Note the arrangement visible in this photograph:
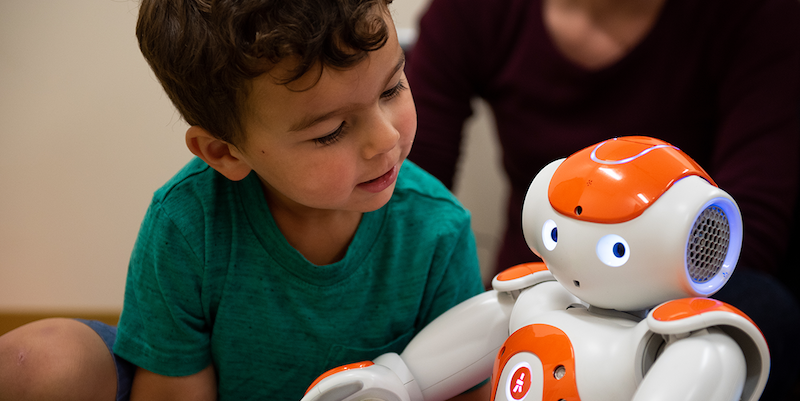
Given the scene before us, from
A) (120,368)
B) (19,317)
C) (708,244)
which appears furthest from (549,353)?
Answer: (19,317)

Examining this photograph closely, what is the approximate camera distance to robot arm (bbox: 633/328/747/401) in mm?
367

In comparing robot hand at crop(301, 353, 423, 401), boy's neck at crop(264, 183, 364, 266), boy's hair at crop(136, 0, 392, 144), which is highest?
boy's hair at crop(136, 0, 392, 144)

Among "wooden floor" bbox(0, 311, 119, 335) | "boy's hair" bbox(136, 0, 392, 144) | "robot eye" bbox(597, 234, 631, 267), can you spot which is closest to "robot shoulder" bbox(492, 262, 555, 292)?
"robot eye" bbox(597, 234, 631, 267)

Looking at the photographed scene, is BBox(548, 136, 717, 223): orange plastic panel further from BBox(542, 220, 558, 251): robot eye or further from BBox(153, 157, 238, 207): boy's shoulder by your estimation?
BBox(153, 157, 238, 207): boy's shoulder

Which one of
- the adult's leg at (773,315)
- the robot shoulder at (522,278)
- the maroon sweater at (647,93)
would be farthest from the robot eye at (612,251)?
the maroon sweater at (647,93)

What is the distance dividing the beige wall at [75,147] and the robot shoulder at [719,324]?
3.49 feet

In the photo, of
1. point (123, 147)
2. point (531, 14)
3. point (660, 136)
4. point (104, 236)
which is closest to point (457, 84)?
point (531, 14)

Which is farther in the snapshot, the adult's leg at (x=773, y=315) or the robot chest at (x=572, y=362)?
the adult's leg at (x=773, y=315)

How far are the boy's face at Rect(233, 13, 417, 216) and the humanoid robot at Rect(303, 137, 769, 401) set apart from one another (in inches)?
5.7

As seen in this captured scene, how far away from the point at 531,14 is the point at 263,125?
0.53 meters

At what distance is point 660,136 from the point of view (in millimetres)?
888

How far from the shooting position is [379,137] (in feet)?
1.69

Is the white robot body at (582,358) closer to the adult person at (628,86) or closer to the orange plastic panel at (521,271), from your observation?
the orange plastic panel at (521,271)

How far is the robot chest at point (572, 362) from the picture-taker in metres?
0.40
